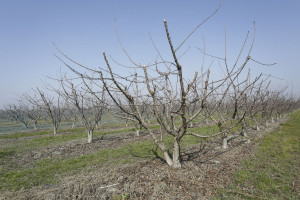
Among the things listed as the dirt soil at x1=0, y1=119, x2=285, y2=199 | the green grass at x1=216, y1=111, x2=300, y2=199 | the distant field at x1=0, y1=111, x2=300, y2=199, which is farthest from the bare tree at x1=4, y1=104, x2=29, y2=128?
the green grass at x1=216, y1=111, x2=300, y2=199

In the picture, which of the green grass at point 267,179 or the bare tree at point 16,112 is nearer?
the green grass at point 267,179

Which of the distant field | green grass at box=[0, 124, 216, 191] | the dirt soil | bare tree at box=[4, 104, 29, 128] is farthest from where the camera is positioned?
bare tree at box=[4, 104, 29, 128]

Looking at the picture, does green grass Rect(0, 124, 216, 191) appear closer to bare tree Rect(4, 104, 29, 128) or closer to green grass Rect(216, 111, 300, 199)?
green grass Rect(216, 111, 300, 199)

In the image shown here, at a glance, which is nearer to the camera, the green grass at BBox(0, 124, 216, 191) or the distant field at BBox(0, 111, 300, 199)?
the distant field at BBox(0, 111, 300, 199)

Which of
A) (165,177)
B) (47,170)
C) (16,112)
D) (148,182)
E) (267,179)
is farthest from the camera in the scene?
(16,112)

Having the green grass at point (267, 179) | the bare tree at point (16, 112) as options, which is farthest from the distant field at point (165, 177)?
the bare tree at point (16, 112)

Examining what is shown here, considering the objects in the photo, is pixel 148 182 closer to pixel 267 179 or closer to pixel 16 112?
pixel 267 179

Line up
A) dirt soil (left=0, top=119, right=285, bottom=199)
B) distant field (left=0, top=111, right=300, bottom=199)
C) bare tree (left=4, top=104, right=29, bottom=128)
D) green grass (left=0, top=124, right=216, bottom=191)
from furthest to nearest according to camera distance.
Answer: bare tree (left=4, top=104, right=29, bottom=128)
green grass (left=0, top=124, right=216, bottom=191)
distant field (left=0, top=111, right=300, bottom=199)
dirt soil (left=0, top=119, right=285, bottom=199)

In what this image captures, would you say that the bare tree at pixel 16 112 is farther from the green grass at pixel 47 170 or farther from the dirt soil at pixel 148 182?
the dirt soil at pixel 148 182

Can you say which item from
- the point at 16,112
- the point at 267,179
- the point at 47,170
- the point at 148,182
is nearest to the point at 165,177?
the point at 148,182

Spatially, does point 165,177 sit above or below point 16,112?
below

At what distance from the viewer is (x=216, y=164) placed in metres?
6.09

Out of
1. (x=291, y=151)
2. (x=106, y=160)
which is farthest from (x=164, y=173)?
(x=291, y=151)

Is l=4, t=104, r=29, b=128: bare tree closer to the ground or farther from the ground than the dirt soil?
farther from the ground
